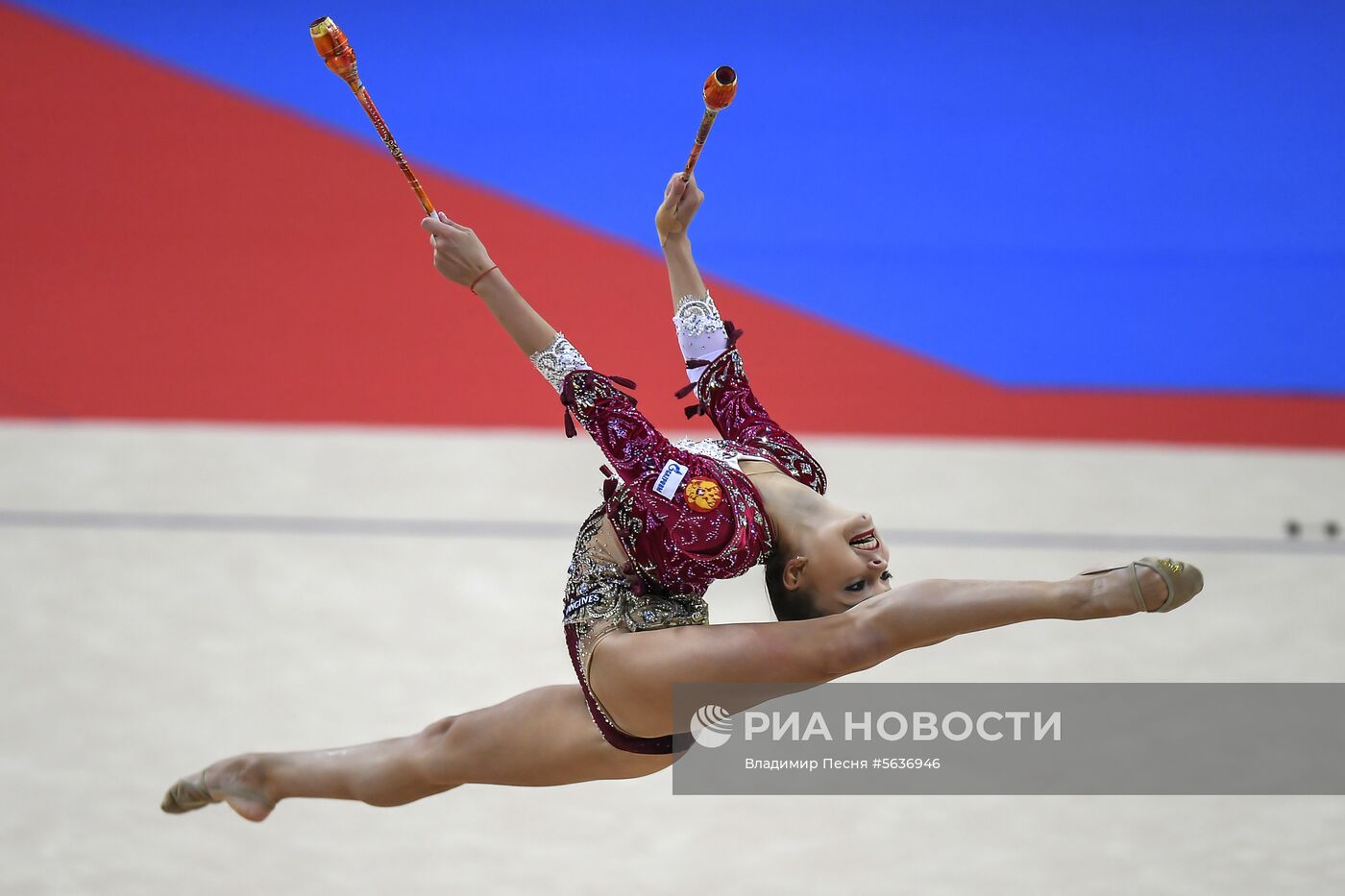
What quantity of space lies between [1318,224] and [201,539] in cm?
474

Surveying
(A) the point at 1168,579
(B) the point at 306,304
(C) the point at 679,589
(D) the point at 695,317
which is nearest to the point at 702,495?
(C) the point at 679,589

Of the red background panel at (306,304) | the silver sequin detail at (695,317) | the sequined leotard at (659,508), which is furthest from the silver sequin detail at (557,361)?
the red background panel at (306,304)

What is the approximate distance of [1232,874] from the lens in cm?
290

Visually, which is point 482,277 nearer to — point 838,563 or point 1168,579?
point 838,563

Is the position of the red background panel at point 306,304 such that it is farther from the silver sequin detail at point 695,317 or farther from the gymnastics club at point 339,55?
the gymnastics club at point 339,55

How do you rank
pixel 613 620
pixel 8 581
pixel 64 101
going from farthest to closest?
pixel 64 101 → pixel 8 581 → pixel 613 620

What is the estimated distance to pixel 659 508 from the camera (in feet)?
7.45

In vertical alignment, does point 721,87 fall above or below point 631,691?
above

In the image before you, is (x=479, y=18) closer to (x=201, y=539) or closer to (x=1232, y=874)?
(x=201, y=539)

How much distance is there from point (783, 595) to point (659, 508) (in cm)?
31

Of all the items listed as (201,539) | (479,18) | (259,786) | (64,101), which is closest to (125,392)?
(201,539)

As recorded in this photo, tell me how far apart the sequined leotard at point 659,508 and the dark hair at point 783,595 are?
0.03 m

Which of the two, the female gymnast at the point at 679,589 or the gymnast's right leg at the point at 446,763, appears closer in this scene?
the female gymnast at the point at 679,589

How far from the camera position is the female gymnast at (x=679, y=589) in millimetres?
2084
